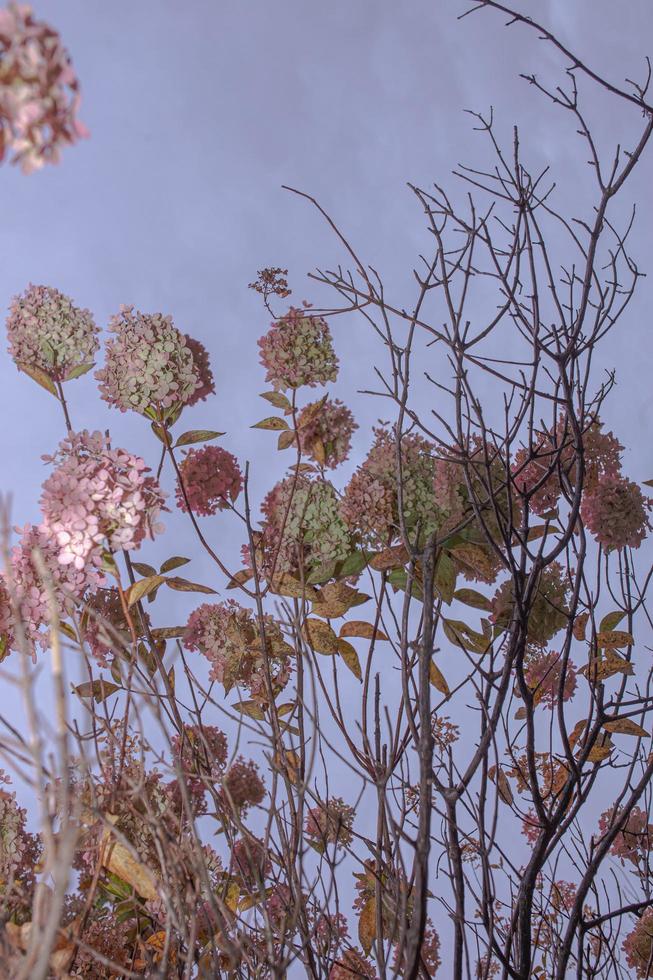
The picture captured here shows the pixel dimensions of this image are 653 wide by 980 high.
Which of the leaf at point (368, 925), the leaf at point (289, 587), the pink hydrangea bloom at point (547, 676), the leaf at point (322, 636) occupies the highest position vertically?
the pink hydrangea bloom at point (547, 676)

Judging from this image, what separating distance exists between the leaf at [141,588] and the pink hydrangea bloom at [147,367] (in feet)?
1.06

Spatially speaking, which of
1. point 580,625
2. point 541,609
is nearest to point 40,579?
point 541,609

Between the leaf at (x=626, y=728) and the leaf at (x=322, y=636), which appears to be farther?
the leaf at (x=322, y=636)

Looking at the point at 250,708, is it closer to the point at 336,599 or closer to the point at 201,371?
the point at 336,599

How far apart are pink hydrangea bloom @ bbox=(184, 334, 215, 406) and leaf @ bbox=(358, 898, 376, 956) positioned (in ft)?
3.36

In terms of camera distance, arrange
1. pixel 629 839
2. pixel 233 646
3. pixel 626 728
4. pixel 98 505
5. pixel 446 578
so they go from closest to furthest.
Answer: pixel 98 505 → pixel 626 728 → pixel 446 578 → pixel 233 646 → pixel 629 839

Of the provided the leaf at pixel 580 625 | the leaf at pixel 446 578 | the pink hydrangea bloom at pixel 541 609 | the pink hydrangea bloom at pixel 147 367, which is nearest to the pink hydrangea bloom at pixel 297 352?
the pink hydrangea bloom at pixel 147 367

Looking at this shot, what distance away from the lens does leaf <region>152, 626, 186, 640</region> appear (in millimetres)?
1583

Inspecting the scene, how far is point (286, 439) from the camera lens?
1.60 meters

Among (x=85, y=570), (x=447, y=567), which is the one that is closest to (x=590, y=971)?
(x=447, y=567)

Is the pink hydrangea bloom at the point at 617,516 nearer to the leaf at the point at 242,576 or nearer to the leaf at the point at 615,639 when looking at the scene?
the leaf at the point at 615,639

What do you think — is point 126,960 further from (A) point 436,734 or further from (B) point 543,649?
(B) point 543,649

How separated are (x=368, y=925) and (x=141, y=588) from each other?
0.81m

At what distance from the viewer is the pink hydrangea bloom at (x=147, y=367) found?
1.50 m
